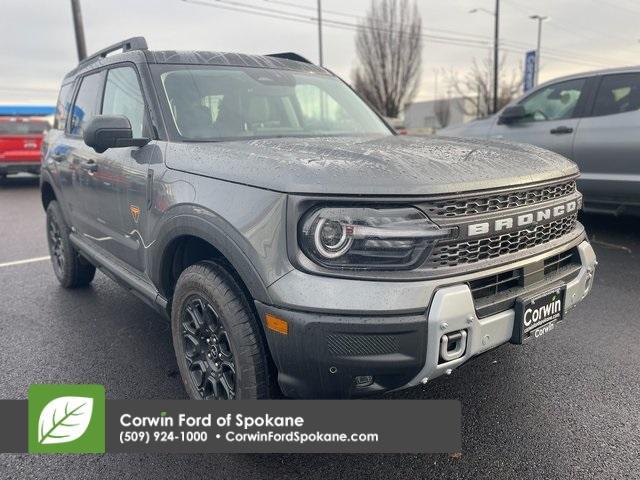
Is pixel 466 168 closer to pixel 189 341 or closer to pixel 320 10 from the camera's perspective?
pixel 189 341

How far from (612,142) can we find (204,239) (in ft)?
15.4

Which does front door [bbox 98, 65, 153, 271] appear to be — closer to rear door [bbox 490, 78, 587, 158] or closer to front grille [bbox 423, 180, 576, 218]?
front grille [bbox 423, 180, 576, 218]

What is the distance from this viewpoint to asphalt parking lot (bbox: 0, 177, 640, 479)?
2.25m

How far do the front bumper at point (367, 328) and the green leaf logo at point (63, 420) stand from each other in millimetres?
1137

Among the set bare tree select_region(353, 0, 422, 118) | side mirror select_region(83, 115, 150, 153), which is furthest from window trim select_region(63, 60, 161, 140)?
bare tree select_region(353, 0, 422, 118)

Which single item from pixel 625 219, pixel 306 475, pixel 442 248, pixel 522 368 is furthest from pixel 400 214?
pixel 625 219

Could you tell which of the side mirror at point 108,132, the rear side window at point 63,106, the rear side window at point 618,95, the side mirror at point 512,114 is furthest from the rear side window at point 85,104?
the rear side window at point 618,95

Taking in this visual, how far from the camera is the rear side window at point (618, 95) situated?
17.4 feet

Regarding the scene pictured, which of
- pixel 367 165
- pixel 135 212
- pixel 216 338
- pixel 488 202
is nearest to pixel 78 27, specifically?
pixel 135 212

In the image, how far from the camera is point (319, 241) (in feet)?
6.29

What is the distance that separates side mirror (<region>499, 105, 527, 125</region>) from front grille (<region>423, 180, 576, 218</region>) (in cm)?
396

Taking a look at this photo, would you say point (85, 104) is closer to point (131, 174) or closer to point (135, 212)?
point (131, 174)

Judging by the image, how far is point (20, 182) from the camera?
48.9 feet

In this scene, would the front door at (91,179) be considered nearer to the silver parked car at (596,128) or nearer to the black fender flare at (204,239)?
the black fender flare at (204,239)
